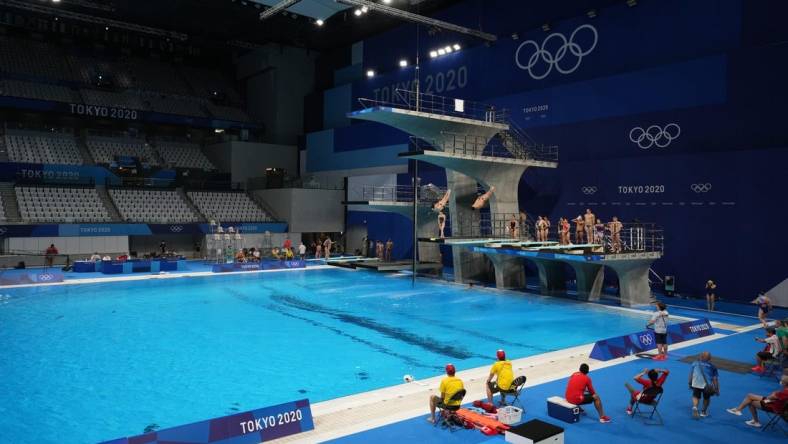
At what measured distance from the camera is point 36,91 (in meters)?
39.2

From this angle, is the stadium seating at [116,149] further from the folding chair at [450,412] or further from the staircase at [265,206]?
the folding chair at [450,412]

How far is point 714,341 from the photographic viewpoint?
53.1 ft

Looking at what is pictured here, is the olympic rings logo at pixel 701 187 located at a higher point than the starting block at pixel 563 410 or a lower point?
higher

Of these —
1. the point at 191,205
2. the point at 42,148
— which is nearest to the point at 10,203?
the point at 42,148

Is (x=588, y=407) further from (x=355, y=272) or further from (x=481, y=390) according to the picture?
(x=355, y=272)

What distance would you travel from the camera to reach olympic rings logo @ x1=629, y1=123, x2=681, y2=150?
24.5 m

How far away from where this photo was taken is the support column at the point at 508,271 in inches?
1056

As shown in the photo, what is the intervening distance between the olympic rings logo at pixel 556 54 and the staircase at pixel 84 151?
30332 millimetres

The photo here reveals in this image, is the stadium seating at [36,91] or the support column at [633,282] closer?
the support column at [633,282]

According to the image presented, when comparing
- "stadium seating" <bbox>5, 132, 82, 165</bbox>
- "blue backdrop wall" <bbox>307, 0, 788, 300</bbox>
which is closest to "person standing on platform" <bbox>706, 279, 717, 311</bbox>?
"blue backdrop wall" <bbox>307, 0, 788, 300</bbox>

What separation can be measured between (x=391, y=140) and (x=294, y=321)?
73.7 ft

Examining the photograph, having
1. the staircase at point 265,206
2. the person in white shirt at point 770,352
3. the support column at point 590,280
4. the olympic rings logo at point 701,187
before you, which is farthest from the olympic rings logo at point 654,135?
the staircase at point 265,206

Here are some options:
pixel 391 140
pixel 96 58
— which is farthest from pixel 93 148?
pixel 391 140

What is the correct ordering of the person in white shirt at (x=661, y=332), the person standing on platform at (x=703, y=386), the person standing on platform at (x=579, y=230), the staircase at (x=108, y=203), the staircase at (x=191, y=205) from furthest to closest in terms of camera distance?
the staircase at (x=191, y=205), the staircase at (x=108, y=203), the person standing on platform at (x=579, y=230), the person in white shirt at (x=661, y=332), the person standing on platform at (x=703, y=386)
